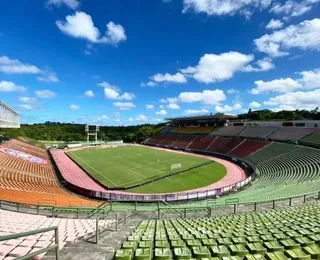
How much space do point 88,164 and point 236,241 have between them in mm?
43924

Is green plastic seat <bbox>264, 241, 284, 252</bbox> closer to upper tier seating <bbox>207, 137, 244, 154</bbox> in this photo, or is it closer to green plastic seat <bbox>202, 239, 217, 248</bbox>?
green plastic seat <bbox>202, 239, 217, 248</bbox>

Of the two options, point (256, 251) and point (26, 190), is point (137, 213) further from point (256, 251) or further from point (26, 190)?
point (26, 190)

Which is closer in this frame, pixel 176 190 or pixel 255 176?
Result: pixel 176 190

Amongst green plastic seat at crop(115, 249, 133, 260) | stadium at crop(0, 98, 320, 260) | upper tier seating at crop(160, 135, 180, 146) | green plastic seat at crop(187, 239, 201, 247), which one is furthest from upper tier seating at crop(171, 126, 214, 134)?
green plastic seat at crop(115, 249, 133, 260)

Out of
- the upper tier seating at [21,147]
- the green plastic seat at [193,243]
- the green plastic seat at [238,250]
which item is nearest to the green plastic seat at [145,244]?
the green plastic seat at [193,243]

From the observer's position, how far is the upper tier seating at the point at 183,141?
72800 mm

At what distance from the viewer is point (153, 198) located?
24922mm

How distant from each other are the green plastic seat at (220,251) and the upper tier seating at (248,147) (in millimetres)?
46115

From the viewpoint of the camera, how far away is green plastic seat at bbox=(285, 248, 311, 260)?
5176 millimetres

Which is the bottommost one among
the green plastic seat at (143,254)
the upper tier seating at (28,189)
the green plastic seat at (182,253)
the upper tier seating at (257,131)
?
the upper tier seating at (28,189)

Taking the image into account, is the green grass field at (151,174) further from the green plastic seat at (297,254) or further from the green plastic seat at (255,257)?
the green plastic seat at (255,257)

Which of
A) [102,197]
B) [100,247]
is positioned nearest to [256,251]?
[100,247]

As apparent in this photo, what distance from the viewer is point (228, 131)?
67.6 metres

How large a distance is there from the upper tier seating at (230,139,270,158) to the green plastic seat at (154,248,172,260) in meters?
46.8
